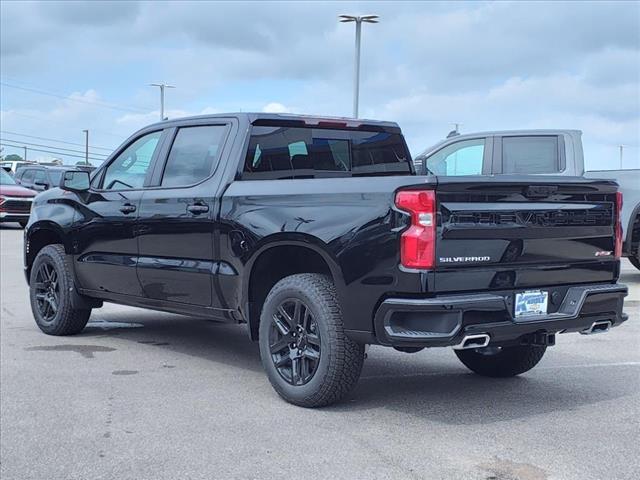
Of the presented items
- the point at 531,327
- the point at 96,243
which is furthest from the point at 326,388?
the point at 96,243

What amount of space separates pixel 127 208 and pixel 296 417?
2.61m

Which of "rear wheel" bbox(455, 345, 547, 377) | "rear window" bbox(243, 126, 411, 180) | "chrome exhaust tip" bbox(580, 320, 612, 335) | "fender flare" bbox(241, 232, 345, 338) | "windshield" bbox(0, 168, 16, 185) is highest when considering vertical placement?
"rear window" bbox(243, 126, 411, 180)

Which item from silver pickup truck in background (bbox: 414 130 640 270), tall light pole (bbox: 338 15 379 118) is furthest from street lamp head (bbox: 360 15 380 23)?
silver pickup truck in background (bbox: 414 130 640 270)

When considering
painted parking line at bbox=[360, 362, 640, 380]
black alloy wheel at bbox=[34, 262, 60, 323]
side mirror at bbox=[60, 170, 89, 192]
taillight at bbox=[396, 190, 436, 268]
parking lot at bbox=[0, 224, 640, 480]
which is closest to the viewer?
parking lot at bbox=[0, 224, 640, 480]

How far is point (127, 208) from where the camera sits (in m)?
6.84

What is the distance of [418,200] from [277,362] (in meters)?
1.59

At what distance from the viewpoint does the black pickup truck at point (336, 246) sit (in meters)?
4.66

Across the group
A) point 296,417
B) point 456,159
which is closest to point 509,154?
point 456,159

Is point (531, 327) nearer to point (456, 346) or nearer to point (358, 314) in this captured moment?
point (456, 346)

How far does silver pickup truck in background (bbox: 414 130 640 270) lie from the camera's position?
408 inches

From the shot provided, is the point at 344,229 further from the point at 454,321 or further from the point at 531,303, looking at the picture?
the point at 531,303

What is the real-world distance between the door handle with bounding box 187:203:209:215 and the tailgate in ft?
6.77

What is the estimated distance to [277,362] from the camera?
5.48m

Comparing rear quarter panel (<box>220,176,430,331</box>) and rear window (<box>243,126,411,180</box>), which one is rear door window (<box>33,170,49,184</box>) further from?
rear quarter panel (<box>220,176,430,331</box>)
